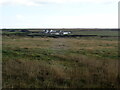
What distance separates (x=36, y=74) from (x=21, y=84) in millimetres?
1109

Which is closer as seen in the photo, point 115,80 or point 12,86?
point 12,86

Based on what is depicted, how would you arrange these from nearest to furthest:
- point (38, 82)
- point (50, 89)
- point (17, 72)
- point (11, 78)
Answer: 1. point (50, 89)
2. point (38, 82)
3. point (11, 78)
4. point (17, 72)

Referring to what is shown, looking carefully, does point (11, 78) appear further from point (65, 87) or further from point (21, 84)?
point (65, 87)

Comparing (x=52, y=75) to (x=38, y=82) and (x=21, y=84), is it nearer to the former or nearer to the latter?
(x=38, y=82)

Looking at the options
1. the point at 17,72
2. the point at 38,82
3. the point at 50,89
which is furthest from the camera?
the point at 17,72

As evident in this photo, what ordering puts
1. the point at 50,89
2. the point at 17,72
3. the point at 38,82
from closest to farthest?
the point at 50,89 → the point at 38,82 → the point at 17,72

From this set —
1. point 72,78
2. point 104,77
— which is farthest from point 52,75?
point 104,77

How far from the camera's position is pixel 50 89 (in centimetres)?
630

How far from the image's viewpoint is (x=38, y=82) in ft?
22.7

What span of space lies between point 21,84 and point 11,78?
Result: 0.85 metres

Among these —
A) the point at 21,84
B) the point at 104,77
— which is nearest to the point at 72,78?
the point at 104,77

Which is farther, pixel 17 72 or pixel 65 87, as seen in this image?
pixel 17 72

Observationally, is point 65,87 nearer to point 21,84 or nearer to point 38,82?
point 38,82

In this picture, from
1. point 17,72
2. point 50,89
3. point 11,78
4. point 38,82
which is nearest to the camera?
point 50,89
